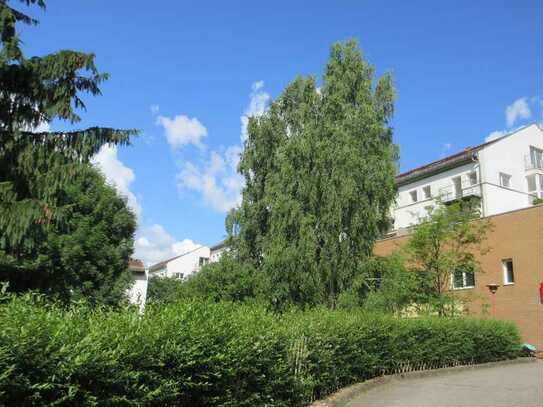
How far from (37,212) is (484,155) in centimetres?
3812

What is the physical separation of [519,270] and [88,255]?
Answer: 847 inches

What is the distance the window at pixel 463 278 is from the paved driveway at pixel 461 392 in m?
7.58

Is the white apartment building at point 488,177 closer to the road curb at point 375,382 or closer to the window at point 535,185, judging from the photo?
the window at point 535,185


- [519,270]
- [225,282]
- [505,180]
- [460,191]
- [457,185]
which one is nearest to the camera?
[519,270]

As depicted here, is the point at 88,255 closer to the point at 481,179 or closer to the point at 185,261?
the point at 481,179

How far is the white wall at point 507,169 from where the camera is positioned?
41.8 m

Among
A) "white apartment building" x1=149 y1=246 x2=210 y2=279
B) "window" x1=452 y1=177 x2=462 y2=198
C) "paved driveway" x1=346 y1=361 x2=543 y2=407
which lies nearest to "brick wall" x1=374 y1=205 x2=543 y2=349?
"paved driveway" x1=346 y1=361 x2=543 y2=407

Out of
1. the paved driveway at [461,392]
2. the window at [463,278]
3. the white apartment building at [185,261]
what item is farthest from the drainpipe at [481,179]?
the white apartment building at [185,261]

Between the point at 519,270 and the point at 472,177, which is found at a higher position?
the point at 472,177

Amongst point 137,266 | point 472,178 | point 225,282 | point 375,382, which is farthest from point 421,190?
point 375,382

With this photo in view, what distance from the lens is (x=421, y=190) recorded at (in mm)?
47406

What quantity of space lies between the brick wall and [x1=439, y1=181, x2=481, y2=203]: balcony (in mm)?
12729

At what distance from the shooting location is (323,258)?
23.1 meters

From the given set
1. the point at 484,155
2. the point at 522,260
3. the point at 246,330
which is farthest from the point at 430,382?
the point at 484,155
